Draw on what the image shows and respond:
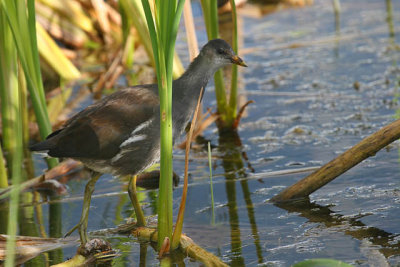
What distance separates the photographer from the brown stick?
2941 millimetres

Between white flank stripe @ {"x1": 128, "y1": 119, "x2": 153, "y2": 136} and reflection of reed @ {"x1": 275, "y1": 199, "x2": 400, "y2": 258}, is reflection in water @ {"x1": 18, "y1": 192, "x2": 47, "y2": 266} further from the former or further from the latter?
reflection of reed @ {"x1": 275, "y1": 199, "x2": 400, "y2": 258}

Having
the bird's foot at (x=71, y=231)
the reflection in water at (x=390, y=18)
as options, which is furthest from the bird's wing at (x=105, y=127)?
the reflection in water at (x=390, y=18)

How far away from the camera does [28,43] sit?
3.47 meters

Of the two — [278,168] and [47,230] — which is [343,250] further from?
[47,230]

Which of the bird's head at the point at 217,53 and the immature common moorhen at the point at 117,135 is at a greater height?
the bird's head at the point at 217,53

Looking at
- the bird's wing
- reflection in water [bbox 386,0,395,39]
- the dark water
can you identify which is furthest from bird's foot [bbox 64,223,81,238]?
reflection in water [bbox 386,0,395,39]

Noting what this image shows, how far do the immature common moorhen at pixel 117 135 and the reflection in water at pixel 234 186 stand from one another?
53cm

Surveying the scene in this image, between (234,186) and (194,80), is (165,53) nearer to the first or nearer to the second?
(194,80)

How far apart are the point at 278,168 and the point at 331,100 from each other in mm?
1338

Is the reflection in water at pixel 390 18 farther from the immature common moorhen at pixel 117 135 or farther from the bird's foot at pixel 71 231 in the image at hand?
the bird's foot at pixel 71 231

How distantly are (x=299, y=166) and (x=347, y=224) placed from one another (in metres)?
0.92

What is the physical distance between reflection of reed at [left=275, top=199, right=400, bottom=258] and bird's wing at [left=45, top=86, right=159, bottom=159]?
0.86m

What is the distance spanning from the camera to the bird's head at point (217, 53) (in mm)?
3459

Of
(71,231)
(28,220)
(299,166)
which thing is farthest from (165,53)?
(299,166)
